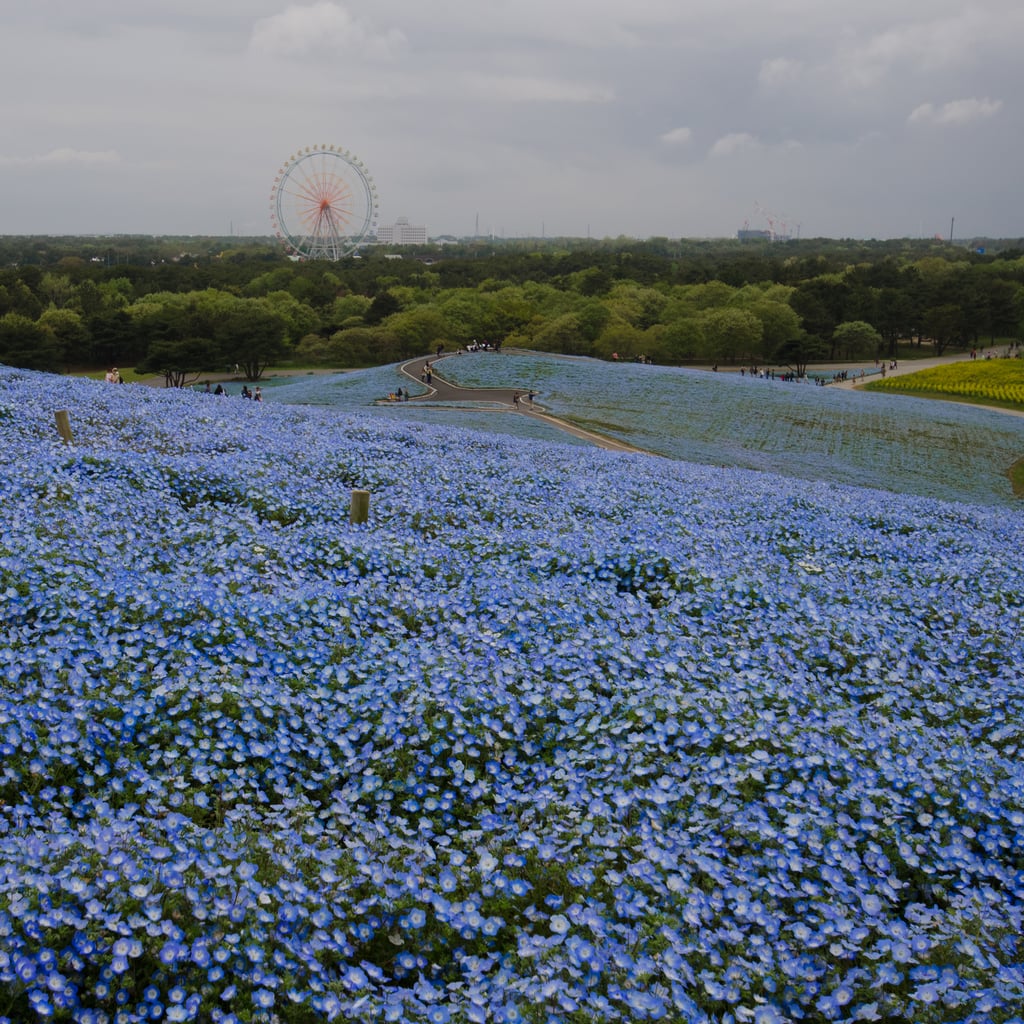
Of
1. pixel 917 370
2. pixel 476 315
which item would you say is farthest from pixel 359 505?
pixel 476 315

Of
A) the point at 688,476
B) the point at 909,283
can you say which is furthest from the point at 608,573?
the point at 909,283

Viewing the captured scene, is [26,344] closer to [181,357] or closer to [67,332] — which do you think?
[67,332]

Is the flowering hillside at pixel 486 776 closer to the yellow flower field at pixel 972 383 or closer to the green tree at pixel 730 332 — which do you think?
the yellow flower field at pixel 972 383

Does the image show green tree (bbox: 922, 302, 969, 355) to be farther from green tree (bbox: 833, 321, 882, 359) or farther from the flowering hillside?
the flowering hillside

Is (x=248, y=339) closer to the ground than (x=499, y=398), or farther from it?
farther from it

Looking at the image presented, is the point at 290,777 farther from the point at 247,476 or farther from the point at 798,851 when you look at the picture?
the point at 247,476

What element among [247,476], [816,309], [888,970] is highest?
[816,309]

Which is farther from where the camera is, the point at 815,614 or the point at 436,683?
the point at 815,614
